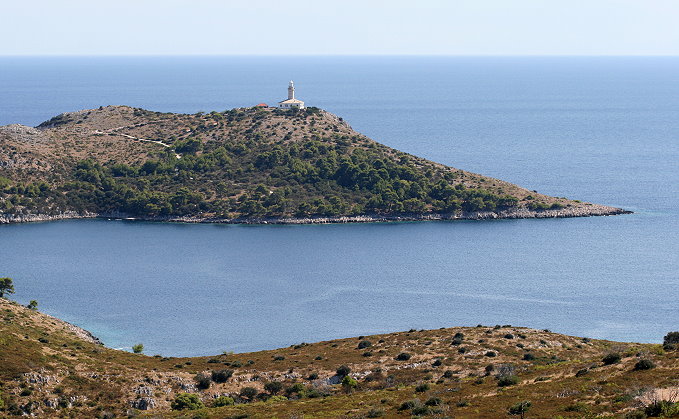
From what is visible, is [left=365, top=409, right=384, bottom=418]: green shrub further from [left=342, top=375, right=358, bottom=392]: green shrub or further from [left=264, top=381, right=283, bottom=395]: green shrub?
[left=264, top=381, right=283, bottom=395]: green shrub

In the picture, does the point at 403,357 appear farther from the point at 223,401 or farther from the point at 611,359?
the point at 611,359

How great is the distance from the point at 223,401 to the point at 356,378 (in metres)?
8.61

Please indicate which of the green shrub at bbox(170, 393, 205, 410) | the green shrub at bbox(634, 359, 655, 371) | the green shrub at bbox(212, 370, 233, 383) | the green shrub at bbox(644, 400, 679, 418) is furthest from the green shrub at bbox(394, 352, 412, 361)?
the green shrub at bbox(644, 400, 679, 418)

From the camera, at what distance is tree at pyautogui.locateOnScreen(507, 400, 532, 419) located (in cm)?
3694

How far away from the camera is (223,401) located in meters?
52.4

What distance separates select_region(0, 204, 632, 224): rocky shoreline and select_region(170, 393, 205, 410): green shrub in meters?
80.0

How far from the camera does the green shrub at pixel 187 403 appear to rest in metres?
51.9

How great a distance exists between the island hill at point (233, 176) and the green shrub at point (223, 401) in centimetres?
8001

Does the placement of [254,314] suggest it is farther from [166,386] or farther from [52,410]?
[52,410]

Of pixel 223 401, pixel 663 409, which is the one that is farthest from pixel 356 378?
pixel 663 409

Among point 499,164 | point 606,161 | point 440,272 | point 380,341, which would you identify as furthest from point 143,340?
point 606,161

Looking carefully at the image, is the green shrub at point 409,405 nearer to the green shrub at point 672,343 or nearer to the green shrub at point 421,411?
the green shrub at point 421,411

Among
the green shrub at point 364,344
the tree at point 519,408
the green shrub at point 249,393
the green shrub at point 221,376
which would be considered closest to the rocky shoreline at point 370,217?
the green shrub at point 364,344

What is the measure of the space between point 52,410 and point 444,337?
1101 inches
